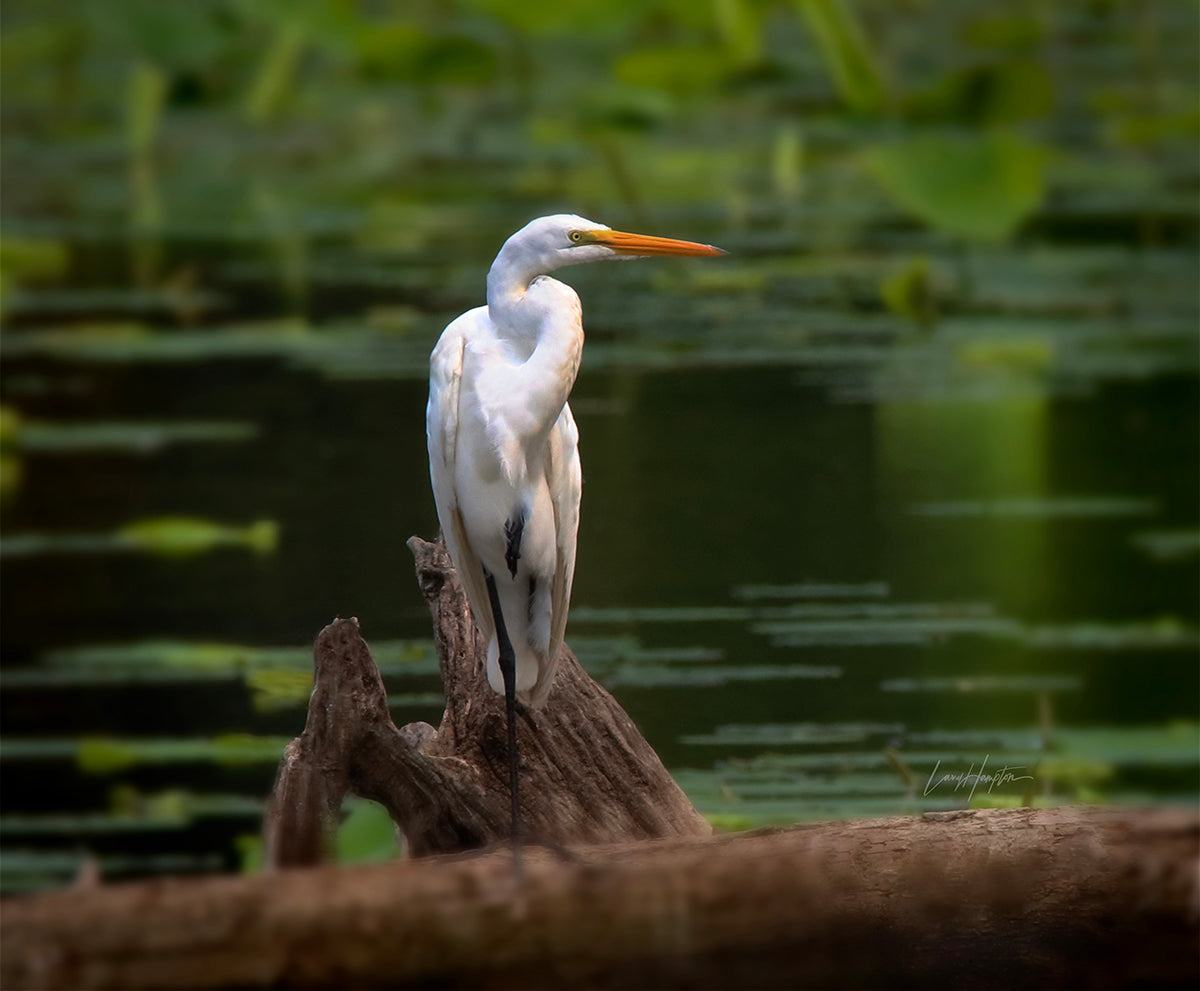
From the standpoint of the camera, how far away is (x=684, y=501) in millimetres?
4559

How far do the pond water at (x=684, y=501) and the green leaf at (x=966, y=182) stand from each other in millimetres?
236

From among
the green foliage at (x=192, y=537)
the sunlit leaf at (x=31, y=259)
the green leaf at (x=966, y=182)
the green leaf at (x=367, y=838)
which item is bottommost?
the green leaf at (x=367, y=838)

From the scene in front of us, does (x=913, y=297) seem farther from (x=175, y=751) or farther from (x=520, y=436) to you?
(x=520, y=436)

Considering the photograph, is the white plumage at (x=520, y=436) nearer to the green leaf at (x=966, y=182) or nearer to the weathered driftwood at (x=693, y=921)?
the weathered driftwood at (x=693, y=921)

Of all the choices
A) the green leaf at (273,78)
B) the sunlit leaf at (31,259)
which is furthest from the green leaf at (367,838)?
the green leaf at (273,78)

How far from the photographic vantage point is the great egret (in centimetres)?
222

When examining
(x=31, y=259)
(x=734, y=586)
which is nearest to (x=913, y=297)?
(x=734, y=586)

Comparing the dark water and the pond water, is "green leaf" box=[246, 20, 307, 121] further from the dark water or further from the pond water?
the dark water

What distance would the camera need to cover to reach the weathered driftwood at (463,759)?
2.17m

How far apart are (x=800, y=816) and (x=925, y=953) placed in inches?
41.2

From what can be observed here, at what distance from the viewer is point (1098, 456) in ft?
16.2

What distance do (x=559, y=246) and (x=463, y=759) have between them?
0.54 metres

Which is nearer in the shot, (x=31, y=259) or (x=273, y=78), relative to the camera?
(x=31, y=259)

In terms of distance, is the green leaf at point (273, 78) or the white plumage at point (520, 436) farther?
the green leaf at point (273, 78)
